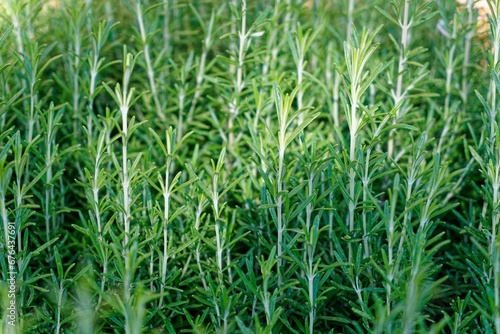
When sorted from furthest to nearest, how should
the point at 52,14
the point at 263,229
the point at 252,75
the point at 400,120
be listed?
the point at 52,14 → the point at 252,75 → the point at 400,120 → the point at 263,229

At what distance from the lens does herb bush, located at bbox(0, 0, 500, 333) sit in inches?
51.1

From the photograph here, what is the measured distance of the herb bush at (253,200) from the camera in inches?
51.1

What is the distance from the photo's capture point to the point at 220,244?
141cm

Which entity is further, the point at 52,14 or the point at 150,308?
the point at 52,14

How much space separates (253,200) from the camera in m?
1.70

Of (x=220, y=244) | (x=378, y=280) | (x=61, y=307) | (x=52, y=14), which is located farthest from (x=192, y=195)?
(x=52, y=14)

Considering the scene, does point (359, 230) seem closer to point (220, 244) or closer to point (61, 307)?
point (220, 244)

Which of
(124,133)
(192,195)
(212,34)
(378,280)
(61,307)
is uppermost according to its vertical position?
(212,34)

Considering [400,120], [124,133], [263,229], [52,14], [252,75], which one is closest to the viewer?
[124,133]

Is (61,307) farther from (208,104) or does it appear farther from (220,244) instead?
(208,104)

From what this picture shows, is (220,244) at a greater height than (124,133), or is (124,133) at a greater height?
(124,133)

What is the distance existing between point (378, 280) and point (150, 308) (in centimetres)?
58

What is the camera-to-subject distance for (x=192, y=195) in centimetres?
149

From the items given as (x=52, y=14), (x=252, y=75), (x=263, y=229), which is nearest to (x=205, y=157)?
(x=252, y=75)
